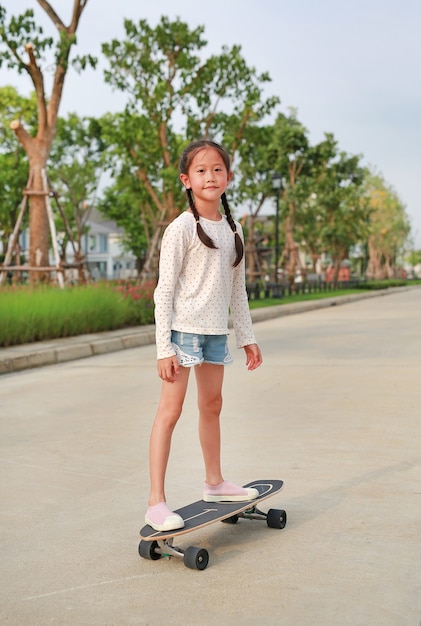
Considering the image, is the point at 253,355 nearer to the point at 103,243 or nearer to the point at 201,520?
the point at 201,520

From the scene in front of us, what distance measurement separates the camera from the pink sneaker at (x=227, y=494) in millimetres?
4500

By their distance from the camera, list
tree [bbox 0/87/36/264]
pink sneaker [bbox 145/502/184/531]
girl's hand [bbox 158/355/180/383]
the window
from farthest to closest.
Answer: the window
tree [bbox 0/87/36/264]
girl's hand [bbox 158/355/180/383]
pink sneaker [bbox 145/502/184/531]

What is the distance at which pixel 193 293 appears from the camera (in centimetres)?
421

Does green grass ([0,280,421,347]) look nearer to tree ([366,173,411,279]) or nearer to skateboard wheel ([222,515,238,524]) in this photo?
skateboard wheel ([222,515,238,524])

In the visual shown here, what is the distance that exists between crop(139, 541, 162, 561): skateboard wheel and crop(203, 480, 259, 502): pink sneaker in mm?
513

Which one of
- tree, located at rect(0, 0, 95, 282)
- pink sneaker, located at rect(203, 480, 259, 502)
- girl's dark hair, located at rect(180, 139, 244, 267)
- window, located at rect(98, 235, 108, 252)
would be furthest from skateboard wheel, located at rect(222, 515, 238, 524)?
window, located at rect(98, 235, 108, 252)

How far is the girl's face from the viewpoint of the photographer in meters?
4.22

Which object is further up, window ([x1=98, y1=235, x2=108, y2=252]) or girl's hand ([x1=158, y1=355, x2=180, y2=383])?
window ([x1=98, y1=235, x2=108, y2=252])

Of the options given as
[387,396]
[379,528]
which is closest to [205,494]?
[379,528]

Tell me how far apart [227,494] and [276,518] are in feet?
0.84

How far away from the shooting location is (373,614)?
133 inches

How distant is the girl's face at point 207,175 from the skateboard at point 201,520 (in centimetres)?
141

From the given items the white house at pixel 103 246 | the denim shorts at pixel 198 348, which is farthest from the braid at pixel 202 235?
the white house at pixel 103 246

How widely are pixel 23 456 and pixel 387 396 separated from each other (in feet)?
12.6
